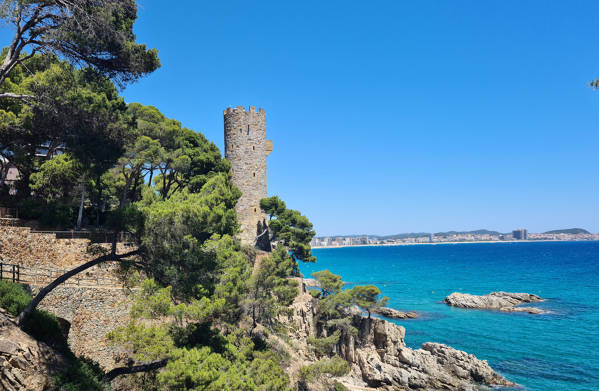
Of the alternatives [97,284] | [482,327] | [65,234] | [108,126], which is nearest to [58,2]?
[108,126]

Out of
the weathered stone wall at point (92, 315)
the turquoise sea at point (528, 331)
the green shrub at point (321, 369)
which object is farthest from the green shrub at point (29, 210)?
the turquoise sea at point (528, 331)

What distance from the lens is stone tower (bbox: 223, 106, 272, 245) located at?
86.5 ft

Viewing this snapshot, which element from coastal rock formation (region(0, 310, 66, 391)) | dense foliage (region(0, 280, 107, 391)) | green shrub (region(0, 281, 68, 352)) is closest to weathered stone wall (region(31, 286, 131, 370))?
dense foliage (region(0, 280, 107, 391))

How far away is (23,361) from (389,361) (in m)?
19.0

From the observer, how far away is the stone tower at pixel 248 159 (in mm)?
26359

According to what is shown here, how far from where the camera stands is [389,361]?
21266 mm

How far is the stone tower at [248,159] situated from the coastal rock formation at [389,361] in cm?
736

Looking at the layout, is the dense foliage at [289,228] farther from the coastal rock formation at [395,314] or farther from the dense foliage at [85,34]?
the dense foliage at [85,34]

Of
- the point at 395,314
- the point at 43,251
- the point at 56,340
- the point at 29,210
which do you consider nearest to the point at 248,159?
the point at 29,210

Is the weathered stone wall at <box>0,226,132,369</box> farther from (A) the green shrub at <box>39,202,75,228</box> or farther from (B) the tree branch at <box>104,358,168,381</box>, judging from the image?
(A) the green shrub at <box>39,202,75,228</box>

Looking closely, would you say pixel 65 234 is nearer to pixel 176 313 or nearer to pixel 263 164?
pixel 176 313

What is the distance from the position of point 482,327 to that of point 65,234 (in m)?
33.0

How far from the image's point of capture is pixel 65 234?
1522 cm

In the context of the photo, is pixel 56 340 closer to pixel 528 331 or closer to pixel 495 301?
pixel 528 331
